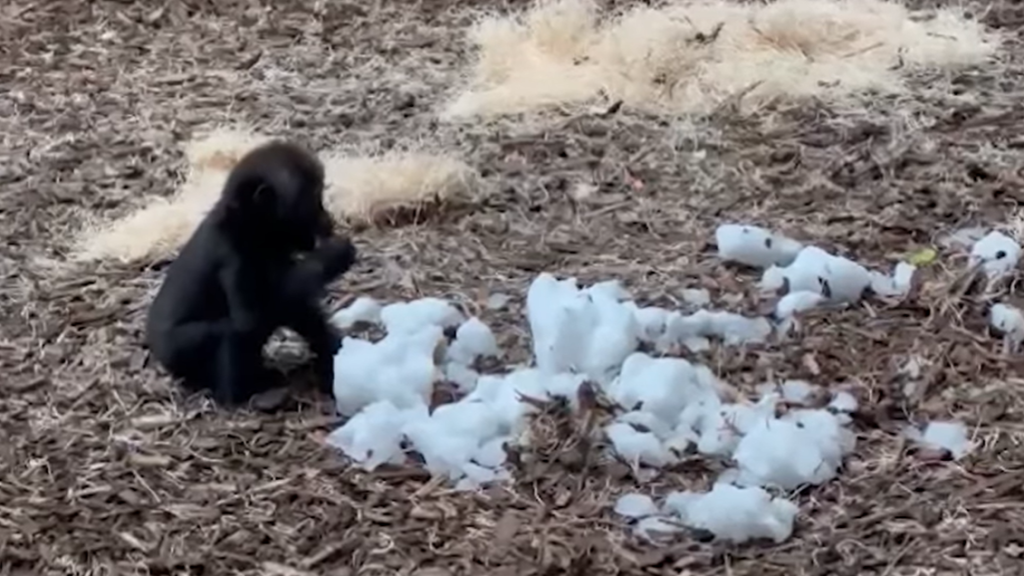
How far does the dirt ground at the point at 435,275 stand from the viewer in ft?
9.30

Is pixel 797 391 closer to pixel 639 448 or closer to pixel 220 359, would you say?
pixel 639 448

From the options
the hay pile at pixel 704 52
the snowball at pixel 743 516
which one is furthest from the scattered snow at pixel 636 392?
the hay pile at pixel 704 52

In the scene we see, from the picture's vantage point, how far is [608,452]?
2996 millimetres

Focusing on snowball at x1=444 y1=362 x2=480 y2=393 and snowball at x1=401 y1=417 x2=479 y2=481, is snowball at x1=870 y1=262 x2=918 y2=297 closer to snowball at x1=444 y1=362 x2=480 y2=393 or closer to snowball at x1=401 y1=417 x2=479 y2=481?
snowball at x1=444 y1=362 x2=480 y2=393

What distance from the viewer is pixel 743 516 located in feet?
9.11

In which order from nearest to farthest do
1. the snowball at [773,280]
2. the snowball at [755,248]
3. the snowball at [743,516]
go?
the snowball at [743,516]
the snowball at [773,280]
the snowball at [755,248]

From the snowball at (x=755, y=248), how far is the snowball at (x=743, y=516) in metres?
0.86

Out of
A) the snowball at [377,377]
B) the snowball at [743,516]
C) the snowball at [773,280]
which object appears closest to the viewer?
the snowball at [743,516]

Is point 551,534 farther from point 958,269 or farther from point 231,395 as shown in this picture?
point 958,269

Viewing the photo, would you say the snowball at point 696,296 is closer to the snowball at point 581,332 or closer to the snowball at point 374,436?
the snowball at point 581,332

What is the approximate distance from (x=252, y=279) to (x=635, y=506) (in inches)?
29.9

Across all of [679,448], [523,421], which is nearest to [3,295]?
[523,421]

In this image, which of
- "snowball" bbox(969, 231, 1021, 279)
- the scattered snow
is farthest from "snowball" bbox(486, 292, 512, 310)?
"snowball" bbox(969, 231, 1021, 279)

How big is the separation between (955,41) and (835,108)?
532 millimetres
